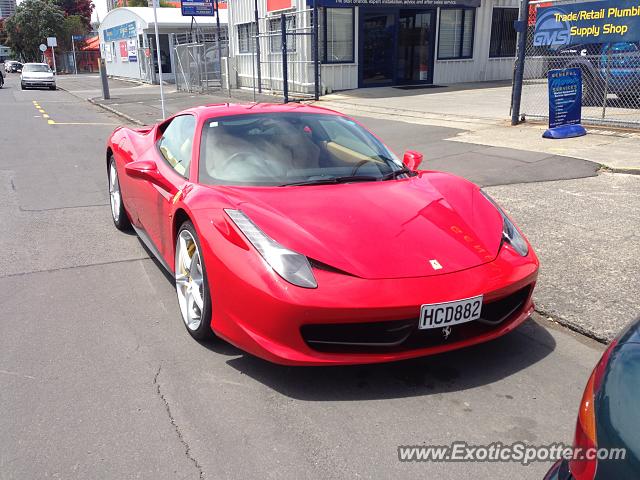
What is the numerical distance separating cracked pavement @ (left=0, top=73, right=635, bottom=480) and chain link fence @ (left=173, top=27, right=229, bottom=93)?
21.9 meters

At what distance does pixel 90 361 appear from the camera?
3.24 m

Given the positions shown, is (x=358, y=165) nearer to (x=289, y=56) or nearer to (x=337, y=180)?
(x=337, y=180)

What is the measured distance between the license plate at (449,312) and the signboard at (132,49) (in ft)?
143

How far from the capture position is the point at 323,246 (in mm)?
2891

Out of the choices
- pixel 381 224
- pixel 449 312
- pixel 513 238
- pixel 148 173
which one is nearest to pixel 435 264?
pixel 449 312

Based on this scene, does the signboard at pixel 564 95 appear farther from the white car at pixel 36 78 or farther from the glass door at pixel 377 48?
the white car at pixel 36 78

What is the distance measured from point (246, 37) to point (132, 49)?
22597 millimetres

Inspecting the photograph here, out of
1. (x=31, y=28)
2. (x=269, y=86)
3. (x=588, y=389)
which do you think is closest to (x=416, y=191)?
(x=588, y=389)

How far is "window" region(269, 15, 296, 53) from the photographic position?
1969 centimetres

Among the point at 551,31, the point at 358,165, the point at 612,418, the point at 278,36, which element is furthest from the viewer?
the point at 278,36

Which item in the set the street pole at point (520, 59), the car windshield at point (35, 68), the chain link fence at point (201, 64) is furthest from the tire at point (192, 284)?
the car windshield at point (35, 68)

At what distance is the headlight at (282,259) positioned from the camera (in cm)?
274

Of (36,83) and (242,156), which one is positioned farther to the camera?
(36,83)

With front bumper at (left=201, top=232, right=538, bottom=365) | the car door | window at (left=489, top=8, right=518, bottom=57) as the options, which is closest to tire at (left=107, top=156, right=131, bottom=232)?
the car door
